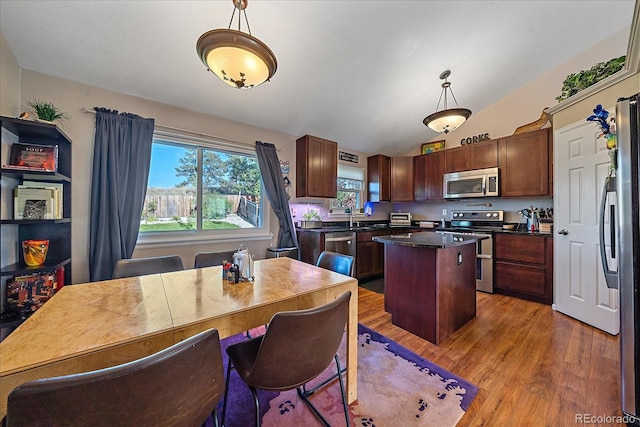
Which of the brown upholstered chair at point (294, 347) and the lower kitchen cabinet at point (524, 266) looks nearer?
the brown upholstered chair at point (294, 347)

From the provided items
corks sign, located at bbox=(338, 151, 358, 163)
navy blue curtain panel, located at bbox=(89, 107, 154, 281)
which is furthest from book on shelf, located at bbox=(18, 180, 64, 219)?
corks sign, located at bbox=(338, 151, 358, 163)

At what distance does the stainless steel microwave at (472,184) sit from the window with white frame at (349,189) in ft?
5.20

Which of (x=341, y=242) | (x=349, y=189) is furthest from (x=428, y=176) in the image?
(x=341, y=242)

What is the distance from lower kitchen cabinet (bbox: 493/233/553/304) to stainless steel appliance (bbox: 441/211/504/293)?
0.09 m

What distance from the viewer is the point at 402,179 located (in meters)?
4.80

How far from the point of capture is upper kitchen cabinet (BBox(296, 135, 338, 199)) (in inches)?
147

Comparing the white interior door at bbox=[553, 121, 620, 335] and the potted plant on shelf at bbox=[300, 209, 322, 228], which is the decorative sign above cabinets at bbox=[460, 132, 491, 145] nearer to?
the white interior door at bbox=[553, 121, 620, 335]

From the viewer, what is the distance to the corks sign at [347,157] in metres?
4.57

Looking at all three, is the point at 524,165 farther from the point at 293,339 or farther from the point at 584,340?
the point at 293,339

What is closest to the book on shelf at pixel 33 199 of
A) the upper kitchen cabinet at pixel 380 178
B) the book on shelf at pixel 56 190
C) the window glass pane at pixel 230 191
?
the book on shelf at pixel 56 190

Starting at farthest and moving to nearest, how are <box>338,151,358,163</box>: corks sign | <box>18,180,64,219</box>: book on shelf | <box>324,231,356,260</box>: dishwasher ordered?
<box>338,151,358,163</box>: corks sign → <box>324,231,356,260</box>: dishwasher → <box>18,180,64,219</box>: book on shelf

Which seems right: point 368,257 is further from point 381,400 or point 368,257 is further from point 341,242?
point 381,400

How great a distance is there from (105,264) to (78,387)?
2423 mm

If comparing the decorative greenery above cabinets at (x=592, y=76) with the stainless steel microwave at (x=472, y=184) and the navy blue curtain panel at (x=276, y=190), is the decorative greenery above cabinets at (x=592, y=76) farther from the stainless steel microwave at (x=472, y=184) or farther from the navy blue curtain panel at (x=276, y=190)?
the navy blue curtain panel at (x=276, y=190)
